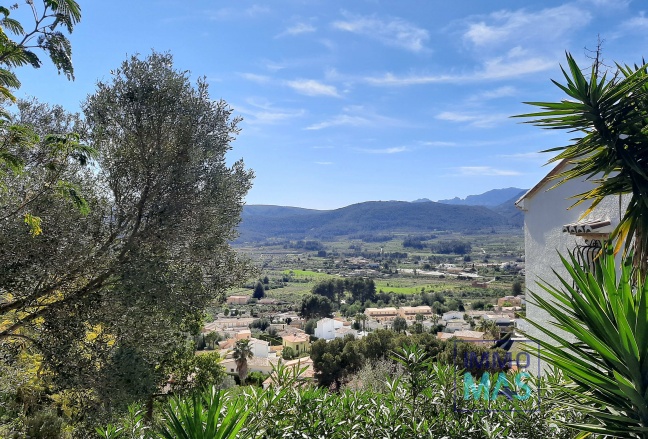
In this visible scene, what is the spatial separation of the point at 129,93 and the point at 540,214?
23.9ft

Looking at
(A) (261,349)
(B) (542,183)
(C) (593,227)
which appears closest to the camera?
(C) (593,227)

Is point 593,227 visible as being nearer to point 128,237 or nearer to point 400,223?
point 128,237

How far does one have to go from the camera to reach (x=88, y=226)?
661cm

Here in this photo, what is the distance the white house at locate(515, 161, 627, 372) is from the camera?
5652mm

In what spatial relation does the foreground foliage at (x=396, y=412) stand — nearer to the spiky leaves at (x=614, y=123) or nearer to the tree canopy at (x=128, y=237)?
the spiky leaves at (x=614, y=123)

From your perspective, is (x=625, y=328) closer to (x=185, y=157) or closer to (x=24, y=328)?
(x=185, y=157)

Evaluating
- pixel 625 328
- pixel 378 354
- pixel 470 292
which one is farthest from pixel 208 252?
pixel 470 292

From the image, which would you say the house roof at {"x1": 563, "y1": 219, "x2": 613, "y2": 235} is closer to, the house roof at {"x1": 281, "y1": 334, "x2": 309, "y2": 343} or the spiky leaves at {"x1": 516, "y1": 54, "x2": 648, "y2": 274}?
the spiky leaves at {"x1": 516, "y1": 54, "x2": 648, "y2": 274}

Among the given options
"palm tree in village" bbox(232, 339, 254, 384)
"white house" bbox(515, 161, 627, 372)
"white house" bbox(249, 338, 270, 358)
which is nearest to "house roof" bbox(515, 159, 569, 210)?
"white house" bbox(515, 161, 627, 372)

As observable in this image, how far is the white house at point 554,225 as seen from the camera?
5.65 meters

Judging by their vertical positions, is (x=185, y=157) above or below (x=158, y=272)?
above

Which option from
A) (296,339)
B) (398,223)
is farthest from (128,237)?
(398,223)

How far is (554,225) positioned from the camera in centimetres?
678

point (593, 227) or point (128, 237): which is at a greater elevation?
point (593, 227)
